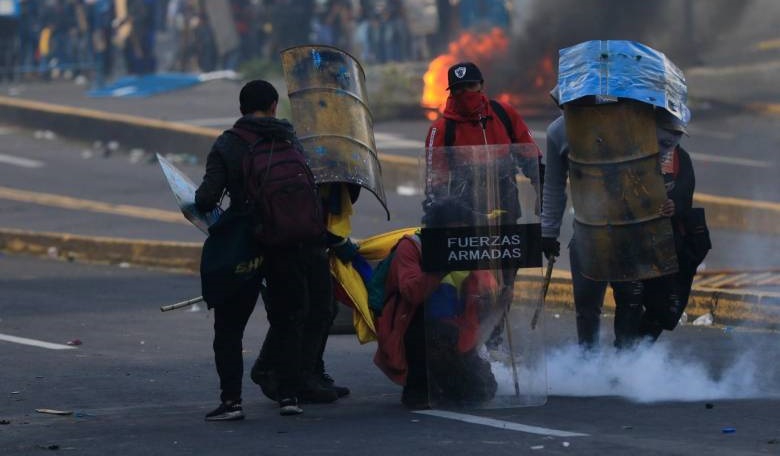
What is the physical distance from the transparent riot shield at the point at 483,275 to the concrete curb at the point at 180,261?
2.38m

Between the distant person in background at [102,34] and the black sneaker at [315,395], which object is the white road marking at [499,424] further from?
the distant person in background at [102,34]

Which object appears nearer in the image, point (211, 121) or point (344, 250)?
point (344, 250)

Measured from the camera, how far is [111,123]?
21875 mm

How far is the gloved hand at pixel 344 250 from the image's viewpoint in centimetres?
834

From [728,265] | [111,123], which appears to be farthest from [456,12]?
[728,265]

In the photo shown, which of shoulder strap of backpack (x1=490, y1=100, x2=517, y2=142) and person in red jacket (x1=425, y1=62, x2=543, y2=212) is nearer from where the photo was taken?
person in red jacket (x1=425, y1=62, x2=543, y2=212)

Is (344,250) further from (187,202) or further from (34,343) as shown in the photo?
(34,343)

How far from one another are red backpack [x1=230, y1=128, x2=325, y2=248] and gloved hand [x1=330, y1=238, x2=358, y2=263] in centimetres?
61

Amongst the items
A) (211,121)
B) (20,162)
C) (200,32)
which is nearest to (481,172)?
(20,162)

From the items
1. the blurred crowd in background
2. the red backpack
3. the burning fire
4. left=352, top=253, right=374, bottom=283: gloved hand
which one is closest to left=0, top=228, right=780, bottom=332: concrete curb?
left=352, top=253, right=374, bottom=283: gloved hand

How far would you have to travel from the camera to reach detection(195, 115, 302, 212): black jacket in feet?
25.1

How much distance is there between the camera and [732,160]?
18.6 m

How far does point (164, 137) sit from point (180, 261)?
7.54 m

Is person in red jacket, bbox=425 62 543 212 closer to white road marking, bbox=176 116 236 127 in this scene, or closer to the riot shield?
the riot shield
